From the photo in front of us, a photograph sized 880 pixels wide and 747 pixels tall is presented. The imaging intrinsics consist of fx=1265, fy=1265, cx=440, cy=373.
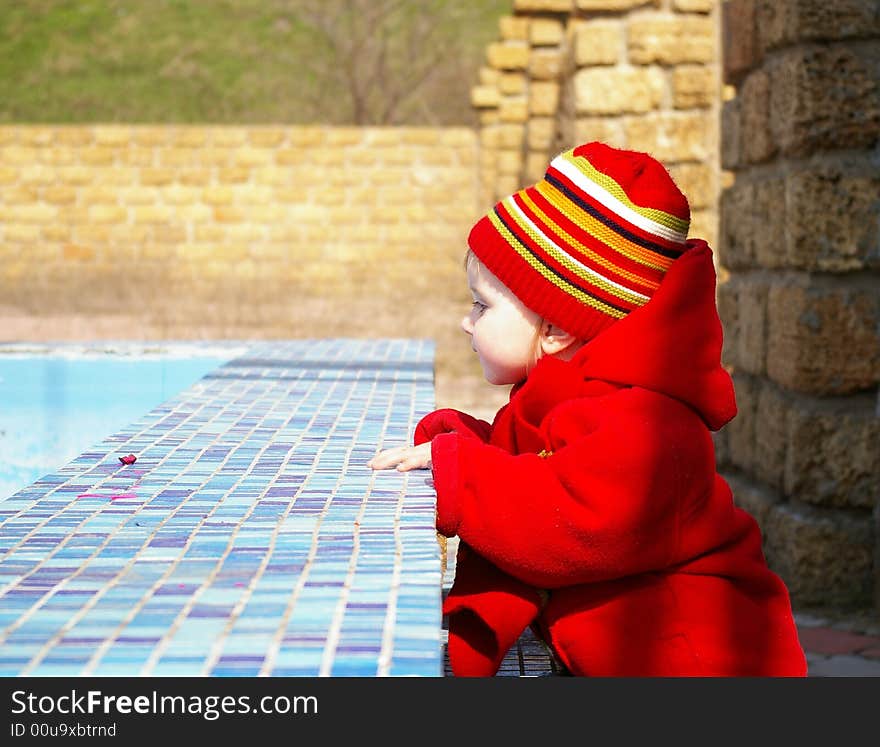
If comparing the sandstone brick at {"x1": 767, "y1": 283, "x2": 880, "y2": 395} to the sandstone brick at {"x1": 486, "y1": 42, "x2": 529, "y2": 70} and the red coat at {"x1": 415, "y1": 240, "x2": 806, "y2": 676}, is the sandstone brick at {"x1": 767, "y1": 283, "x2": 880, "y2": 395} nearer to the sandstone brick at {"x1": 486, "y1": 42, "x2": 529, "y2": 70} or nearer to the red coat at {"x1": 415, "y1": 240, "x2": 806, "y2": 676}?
the red coat at {"x1": 415, "y1": 240, "x2": 806, "y2": 676}

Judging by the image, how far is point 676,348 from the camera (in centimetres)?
189

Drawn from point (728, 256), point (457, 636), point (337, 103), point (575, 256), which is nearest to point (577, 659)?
point (457, 636)

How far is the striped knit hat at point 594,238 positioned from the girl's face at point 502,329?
5cm

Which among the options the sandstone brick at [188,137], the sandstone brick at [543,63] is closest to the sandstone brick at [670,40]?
the sandstone brick at [543,63]

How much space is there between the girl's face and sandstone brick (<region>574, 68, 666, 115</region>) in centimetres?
→ 419

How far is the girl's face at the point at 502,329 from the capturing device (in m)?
2.09

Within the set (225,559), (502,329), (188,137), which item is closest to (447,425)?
(502,329)

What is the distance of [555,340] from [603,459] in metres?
0.40

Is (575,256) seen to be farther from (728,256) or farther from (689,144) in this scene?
(689,144)

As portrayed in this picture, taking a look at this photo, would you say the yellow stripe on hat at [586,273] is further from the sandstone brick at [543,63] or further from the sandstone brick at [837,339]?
the sandstone brick at [543,63]

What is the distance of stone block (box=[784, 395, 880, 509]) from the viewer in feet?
12.7

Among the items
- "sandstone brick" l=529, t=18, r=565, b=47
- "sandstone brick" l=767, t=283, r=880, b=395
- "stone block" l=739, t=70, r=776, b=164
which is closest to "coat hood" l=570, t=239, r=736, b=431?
"sandstone brick" l=767, t=283, r=880, b=395

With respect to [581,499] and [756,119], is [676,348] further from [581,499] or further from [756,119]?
[756,119]

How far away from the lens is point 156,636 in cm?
133
